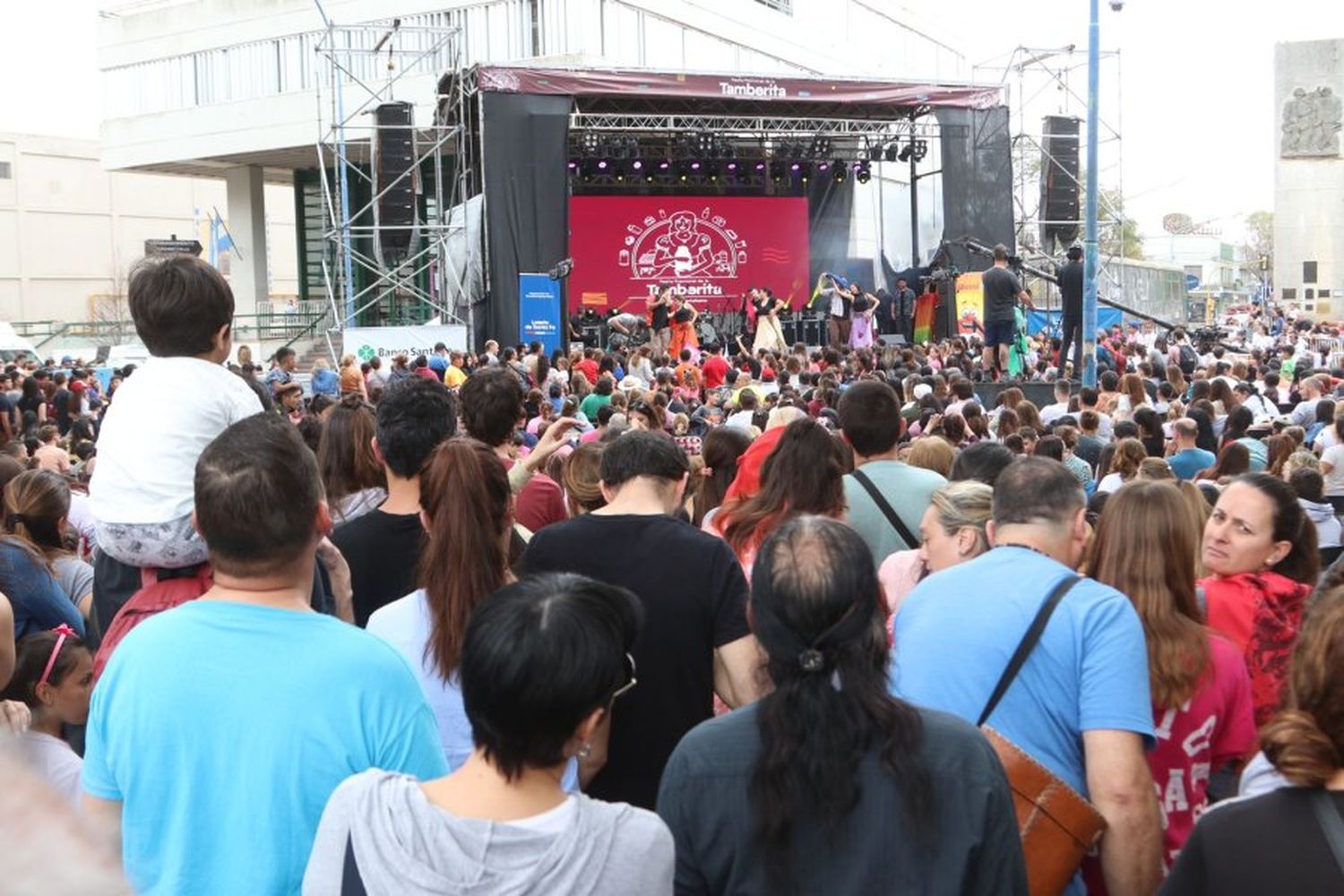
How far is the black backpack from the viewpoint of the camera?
63.6 ft

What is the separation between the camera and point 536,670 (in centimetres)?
215

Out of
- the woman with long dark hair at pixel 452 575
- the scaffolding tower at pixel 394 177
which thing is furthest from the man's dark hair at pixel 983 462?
the scaffolding tower at pixel 394 177

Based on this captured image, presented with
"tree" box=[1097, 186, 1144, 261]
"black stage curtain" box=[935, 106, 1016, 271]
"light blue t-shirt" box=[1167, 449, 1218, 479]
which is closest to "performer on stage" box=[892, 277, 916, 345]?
"black stage curtain" box=[935, 106, 1016, 271]

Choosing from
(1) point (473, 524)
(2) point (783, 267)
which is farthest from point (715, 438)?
(2) point (783, 267)

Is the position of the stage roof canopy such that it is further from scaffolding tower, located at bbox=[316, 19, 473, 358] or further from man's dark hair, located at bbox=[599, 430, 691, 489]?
man's dark hair, located at bbox=[599, 430, 691, 489]

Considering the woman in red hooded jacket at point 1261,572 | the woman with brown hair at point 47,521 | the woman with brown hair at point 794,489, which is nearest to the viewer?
the woman in red hooded jacket at point 1261,572

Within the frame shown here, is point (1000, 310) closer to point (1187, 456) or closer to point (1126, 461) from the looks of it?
point (1187, 456)

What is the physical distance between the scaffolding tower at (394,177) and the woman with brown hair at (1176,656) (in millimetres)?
19167

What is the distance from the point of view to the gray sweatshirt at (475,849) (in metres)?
2.03

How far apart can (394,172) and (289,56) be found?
16759mm

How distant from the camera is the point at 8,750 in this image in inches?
37.0

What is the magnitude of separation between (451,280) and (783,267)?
337 inches

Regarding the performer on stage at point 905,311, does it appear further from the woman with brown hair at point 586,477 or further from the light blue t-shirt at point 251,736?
the light blue t-shirt at point 251,736

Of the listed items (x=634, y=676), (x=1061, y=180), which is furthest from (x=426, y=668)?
(x=1061, y=180)
